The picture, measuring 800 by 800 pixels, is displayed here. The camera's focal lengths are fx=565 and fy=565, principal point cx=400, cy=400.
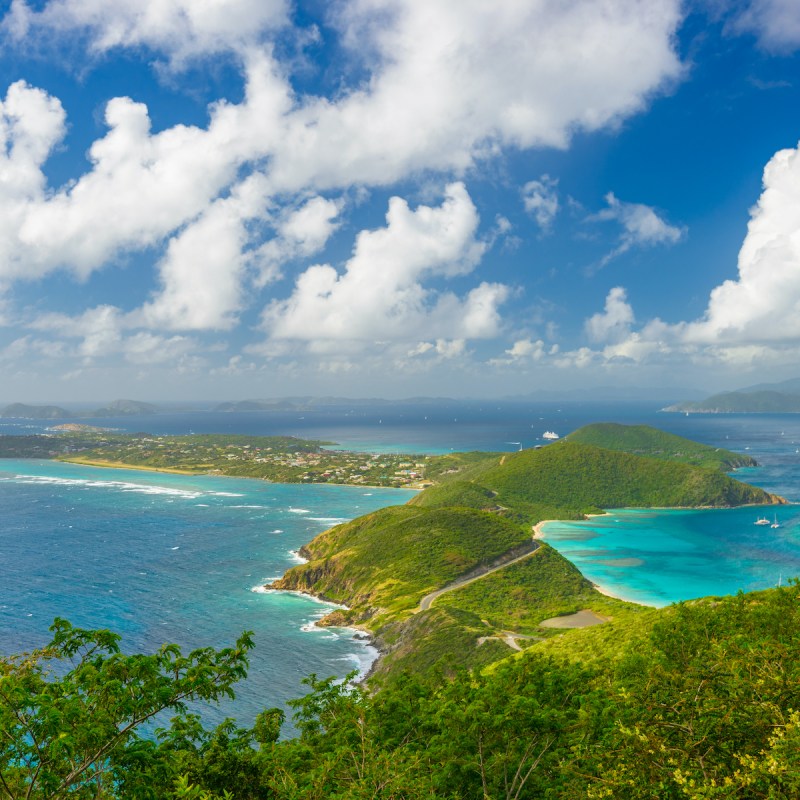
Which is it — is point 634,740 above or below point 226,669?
below

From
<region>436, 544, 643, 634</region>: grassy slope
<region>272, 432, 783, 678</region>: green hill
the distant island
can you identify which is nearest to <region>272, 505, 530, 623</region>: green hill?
<region>272, 432, 783, 678</region>: green hill

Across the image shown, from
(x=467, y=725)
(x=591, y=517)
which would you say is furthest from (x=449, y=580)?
(x=591, y=517)

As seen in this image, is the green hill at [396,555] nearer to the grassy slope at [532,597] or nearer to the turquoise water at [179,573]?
the grassy slope at [532,597]

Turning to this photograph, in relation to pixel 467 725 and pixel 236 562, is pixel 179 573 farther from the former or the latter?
pixel 467 725

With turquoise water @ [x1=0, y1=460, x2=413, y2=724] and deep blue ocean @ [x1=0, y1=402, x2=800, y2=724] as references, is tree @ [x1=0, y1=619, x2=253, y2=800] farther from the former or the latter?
deep blue ocean @ [x1=0, y1=402, x2=800, y2=724]

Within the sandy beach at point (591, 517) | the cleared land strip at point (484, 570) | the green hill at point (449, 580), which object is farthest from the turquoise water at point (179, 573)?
the sandy beach at point (591, 517)

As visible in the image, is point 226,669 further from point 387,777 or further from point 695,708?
point 695,708

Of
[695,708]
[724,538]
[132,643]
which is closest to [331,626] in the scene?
[132,643]
